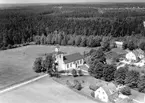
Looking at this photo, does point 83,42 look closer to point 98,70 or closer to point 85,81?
point 98,70

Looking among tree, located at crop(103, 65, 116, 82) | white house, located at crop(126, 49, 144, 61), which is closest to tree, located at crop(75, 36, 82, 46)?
white house, located at crop(126, 49, 144, 61)

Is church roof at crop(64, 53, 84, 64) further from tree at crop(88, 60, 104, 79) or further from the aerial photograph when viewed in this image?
tree at crop(88, 60, 104, 79)

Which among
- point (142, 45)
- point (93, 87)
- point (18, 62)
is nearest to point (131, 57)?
point (142, 45)

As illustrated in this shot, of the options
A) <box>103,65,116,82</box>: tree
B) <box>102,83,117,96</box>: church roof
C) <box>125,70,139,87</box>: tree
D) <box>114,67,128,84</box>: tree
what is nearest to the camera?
<box>102,83,117,96</box>: church roof

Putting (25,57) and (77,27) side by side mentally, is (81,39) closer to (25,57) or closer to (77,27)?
(77,27)

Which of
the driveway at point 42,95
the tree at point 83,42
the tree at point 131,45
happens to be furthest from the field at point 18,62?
the tree at point 131,45

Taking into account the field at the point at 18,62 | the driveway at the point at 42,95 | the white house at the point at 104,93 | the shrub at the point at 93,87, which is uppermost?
the white house at the point at 104,93

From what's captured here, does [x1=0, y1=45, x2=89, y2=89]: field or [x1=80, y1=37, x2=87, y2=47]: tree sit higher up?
[x1=80, y1=37, x2=87, y2=47]: tree

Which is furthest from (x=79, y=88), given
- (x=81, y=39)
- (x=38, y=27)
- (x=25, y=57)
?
A: (x=38, y=27)

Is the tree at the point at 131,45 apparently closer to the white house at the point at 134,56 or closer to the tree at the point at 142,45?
the tree at the point at 142,45
